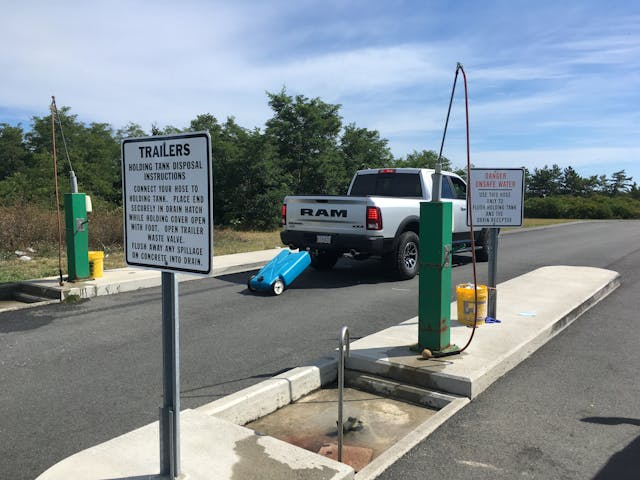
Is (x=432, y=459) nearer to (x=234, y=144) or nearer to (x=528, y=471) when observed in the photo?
(x=528, y=471)

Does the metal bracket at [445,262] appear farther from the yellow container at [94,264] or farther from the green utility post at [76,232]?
the yellow container at [94,264]

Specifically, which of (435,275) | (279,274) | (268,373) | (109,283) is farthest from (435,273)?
(109,283)

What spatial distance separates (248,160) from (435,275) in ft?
68.7

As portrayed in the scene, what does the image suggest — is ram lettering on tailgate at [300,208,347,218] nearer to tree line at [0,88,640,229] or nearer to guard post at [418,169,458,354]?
guard post at [418,169,458,354]

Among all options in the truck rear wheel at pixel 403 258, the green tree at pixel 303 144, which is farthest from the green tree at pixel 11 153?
the truck rear wheel at pixel 403 258

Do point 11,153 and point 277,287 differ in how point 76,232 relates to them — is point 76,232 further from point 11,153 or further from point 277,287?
point 11,153

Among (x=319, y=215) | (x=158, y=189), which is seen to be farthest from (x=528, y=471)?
(x=319, y=215)

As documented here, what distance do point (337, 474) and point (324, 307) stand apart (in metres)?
4.87

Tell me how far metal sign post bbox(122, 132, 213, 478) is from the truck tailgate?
21.5ft

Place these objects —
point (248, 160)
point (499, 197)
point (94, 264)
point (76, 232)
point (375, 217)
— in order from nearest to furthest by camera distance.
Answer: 1. point (499, 197)
2. point (76, 232)
3. point (94, 264)
4. point (375, 217)
5. point (248, 160)

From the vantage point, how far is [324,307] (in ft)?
25.5

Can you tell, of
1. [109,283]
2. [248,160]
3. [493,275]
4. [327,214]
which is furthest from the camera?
[248,160]

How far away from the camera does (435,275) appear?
15.9 feet

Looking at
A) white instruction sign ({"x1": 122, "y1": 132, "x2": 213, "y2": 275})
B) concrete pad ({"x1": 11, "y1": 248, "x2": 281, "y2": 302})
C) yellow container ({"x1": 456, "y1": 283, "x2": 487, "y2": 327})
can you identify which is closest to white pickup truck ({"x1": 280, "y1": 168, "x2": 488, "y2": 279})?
concrete pad ({"x1": 11, "y1": 248, "x2": 281, "y2": 302})
